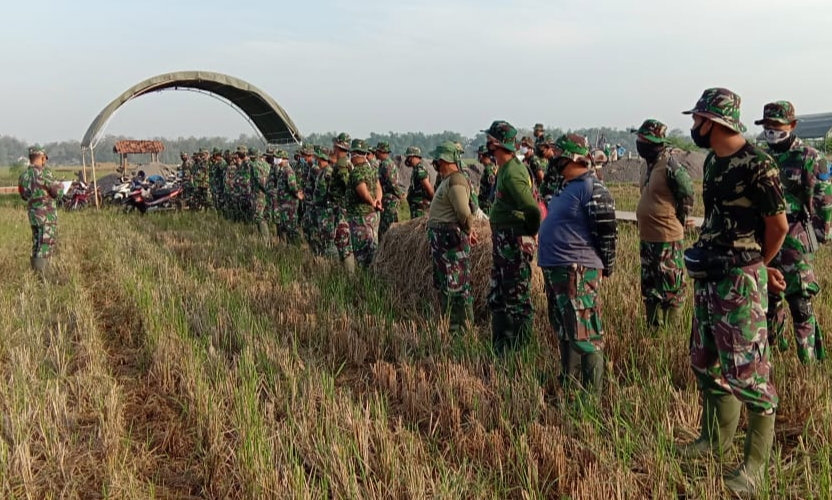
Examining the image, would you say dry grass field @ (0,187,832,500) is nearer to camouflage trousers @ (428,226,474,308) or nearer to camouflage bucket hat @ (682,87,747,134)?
camouflage trousers @ (428,226,474,308)

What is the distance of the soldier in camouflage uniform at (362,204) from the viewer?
687 cm

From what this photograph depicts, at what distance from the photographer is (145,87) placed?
16.5 meters

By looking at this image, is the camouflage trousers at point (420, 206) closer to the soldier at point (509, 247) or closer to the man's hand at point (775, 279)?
the soldier at point (509, 247)

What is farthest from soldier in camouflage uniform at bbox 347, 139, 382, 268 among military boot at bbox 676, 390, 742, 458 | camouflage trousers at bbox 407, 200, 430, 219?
military boot at bbox 676, 390, 742, 458

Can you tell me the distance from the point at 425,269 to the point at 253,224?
7386 millimetres

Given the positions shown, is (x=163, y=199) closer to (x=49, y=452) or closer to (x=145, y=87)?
(x=145, y=87)

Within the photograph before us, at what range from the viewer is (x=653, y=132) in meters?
4.64

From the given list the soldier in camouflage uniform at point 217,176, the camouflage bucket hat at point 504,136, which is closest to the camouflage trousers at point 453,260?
the camouflage bucket hat at point 504,136

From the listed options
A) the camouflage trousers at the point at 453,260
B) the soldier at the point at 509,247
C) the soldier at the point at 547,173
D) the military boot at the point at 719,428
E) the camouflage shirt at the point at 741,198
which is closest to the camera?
the camouflage shirt at the point at 741,198

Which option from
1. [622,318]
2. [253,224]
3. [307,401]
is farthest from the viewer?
[253,224]

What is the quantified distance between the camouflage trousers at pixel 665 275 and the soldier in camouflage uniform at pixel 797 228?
0.77 metres

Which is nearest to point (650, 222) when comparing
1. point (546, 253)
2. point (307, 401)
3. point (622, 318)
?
point (622, 318)

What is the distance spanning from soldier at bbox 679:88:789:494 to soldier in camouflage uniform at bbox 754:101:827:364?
1438 mm

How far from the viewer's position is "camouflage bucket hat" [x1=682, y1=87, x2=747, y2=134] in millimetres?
2543
